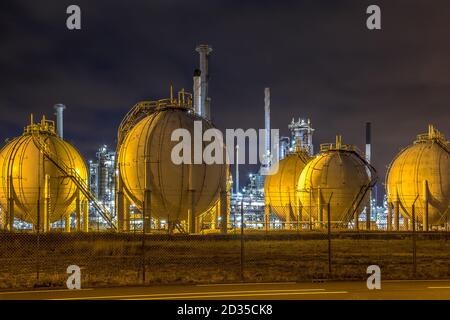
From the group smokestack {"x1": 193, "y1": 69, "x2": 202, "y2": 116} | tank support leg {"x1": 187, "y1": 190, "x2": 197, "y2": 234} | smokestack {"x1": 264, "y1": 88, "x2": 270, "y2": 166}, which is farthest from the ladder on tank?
smokestack {"x1": 264, "y1": 88, "x2": 270, "y2": 166}

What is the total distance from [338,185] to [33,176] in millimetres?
24862

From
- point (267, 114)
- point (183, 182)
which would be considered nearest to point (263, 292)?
point (183, 182)

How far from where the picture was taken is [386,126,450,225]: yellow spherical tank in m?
47.9

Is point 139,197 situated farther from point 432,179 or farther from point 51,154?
point 432,179

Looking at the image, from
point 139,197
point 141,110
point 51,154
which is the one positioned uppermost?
point 141,110

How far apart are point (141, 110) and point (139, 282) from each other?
26668mm

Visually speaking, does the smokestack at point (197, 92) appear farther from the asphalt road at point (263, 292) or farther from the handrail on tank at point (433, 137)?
the asphalt road at point (263, 292)

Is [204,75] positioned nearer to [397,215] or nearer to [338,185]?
[338,185]

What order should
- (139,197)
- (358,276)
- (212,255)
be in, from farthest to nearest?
(139,197), (212,255), (358,276)

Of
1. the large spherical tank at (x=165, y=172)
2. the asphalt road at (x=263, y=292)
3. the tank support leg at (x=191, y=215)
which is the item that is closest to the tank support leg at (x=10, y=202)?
the large spherical tank at (x=165, y=172)

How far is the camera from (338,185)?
4994 centimetres
